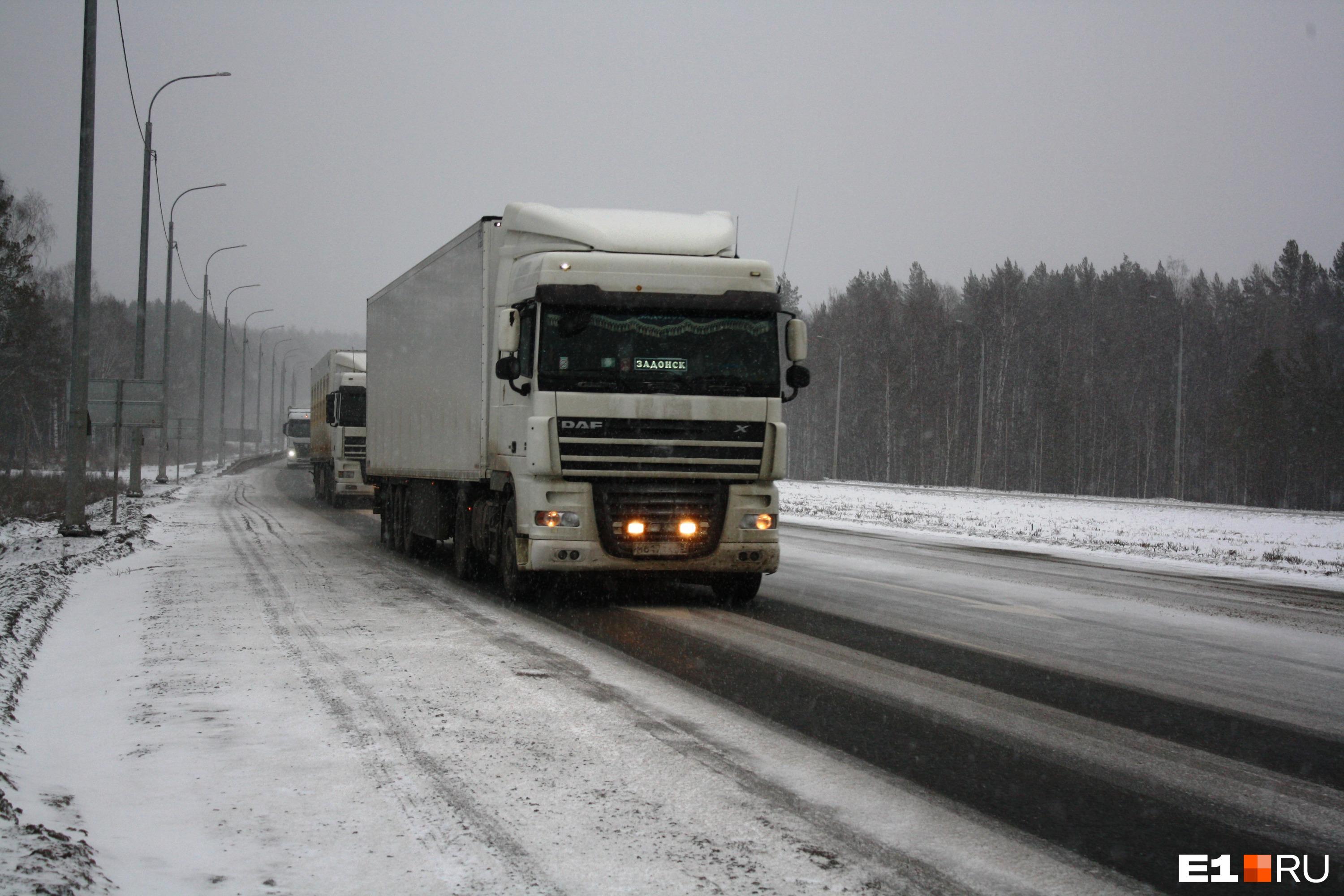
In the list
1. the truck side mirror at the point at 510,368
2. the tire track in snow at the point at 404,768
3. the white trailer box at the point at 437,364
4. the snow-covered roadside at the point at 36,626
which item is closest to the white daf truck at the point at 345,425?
the snow-covered roadside at the point at 36,626

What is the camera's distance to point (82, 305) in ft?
59.0

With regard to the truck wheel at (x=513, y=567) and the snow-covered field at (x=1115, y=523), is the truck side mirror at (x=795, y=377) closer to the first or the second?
the truck wheel at (x=513, y=567)

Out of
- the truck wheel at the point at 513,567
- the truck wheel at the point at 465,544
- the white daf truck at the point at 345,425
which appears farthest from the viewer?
the white daf truck at the point at 345,425

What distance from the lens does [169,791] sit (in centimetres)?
521

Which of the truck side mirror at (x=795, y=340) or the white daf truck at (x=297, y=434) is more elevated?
the truck side mirror at (x=795, y=340)

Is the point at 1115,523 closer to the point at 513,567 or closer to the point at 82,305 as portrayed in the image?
the point at 513,567

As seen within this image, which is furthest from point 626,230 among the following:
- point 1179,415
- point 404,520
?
point 1179,415

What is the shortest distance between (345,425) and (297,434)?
2638 cm

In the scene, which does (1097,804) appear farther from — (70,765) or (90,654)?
(90,654)

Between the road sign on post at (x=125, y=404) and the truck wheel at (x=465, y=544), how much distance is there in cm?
970

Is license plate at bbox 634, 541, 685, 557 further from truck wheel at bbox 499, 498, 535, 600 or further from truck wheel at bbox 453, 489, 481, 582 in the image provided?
truck wheel at bbox 453, 489, 481, 582

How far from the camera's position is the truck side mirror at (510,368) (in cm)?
1173

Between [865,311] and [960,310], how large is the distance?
7.49 metres

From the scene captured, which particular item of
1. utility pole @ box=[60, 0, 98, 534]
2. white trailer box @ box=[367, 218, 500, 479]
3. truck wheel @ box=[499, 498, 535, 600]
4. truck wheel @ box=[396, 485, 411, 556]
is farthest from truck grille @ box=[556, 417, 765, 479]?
utility pole @ box=[60, 0, 98, 534]
